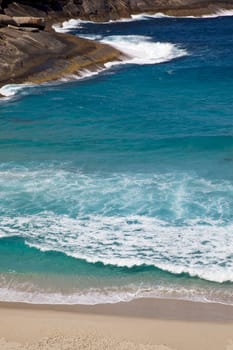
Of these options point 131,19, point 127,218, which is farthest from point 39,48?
point 127,218

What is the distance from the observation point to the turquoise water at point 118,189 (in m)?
15.6

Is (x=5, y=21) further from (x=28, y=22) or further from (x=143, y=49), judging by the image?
(x=143, y=49)

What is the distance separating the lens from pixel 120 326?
1335 centimetres

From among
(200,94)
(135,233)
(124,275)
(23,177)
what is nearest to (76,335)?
(124,275)

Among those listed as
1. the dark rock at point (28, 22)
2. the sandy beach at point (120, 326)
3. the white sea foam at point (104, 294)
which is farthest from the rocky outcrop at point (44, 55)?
the sandy beach at point (120, 326)

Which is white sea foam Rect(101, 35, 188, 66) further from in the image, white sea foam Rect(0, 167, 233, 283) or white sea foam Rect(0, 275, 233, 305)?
white sea foam Rect(0, 275, 233, 305)

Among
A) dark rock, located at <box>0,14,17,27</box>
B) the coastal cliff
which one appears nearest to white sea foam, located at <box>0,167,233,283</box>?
the coastal cliff

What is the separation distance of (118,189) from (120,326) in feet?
28.4

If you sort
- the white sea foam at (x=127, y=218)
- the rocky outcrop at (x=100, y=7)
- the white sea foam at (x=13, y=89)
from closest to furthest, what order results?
the white sea foam at (x=127, y=218) < the white sea foam at (x=13, y=89) < the rocky outcrop at (x=100, y=7)

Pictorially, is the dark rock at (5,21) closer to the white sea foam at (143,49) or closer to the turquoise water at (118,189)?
the white sea foam at (143,49)

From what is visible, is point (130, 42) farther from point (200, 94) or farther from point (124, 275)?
point (124, 275)

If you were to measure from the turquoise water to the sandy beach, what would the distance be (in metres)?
0.50

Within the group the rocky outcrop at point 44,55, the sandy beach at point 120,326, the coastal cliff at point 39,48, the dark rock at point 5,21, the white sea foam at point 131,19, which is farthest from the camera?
the white sea foam at point 131,19

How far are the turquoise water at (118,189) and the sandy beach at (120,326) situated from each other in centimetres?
50
